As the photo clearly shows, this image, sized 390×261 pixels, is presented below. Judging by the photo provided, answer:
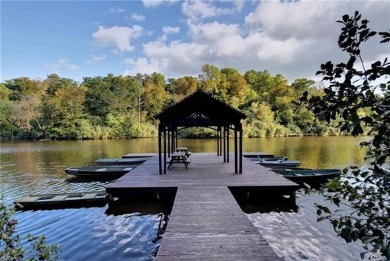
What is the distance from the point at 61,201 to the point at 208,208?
5.93m

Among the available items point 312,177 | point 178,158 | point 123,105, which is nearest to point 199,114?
point 178,158

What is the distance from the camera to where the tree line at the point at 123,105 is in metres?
45.6

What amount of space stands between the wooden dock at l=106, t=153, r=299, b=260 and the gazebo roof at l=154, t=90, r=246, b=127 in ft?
7.23

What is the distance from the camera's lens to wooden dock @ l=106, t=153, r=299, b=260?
14.5 feet

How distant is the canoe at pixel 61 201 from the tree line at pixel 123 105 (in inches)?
1421

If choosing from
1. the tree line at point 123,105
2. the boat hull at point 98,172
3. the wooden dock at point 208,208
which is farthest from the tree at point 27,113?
the wooden dock at point 208,208

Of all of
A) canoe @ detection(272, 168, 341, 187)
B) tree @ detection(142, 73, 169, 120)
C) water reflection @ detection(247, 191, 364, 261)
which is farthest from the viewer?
tree @ detection(142, 73, 169, 120)

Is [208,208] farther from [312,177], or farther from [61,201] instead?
[312,177]

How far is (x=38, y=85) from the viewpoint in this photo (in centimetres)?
5381

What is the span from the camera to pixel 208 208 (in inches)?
265

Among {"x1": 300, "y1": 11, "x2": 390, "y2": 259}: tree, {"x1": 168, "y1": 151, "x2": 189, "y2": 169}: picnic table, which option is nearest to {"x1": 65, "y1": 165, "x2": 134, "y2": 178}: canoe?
{"x1": 168, "y1": 151, "x2": 189, "y2": 169}: picnic table

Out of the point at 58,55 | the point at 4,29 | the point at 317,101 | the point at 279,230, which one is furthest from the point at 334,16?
the point at 58,55

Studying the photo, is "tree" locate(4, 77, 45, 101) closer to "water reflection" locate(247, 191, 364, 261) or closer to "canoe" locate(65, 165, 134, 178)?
"canoe" locate(65, 165, 134, 178)

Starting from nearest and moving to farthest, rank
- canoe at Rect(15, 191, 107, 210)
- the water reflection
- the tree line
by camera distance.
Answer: the water reflection < canoe at Rect(15, 191, 107, 210) < the tree line
